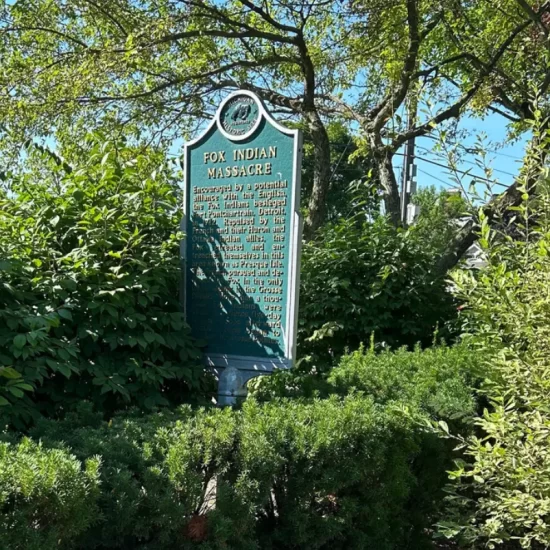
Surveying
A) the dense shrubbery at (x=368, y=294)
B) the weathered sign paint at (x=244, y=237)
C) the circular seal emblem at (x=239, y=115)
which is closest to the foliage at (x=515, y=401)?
the weathered sign paint at (x=244, y=237)

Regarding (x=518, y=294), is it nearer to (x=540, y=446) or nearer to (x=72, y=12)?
(x=540, y=446)

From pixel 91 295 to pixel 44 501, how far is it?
7.72 ft

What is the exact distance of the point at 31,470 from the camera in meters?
2.12

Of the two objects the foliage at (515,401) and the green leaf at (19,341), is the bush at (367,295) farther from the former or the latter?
the green leaf at (19,341)

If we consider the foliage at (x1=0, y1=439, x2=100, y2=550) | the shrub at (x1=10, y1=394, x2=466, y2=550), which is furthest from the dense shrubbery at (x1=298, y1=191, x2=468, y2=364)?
the foliage at (x1=0, y1=439, x2=100, y2=550)

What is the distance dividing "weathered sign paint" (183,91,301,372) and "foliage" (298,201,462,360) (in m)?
1.48

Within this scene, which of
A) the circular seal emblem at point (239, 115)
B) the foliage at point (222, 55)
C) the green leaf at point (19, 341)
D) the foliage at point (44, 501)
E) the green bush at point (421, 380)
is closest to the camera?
the foliage at point (44, 501)

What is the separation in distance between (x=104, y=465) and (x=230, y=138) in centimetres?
319

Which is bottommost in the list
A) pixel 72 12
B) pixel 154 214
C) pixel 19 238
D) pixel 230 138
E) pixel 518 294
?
pixel 518 294

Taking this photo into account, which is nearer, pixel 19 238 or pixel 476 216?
pixel 476 216

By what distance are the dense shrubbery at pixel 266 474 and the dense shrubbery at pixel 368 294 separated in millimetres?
2779

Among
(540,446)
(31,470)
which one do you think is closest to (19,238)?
(31,470)

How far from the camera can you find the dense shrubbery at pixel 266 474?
7.94 ft

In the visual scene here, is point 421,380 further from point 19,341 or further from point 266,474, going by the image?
Answer: point 19,341
